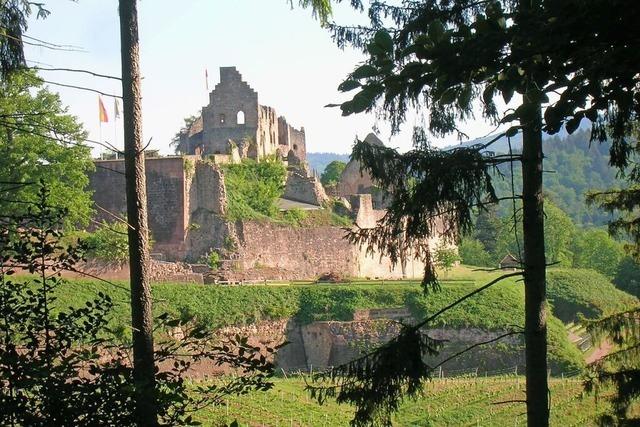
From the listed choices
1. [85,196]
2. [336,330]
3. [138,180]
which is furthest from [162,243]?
[138,180]

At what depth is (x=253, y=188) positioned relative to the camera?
4162 cm

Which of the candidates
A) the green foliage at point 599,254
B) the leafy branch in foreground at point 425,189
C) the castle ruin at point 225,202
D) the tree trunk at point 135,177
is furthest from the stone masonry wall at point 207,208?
the green foliage at point 599,254

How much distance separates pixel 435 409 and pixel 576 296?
2126 centimetres

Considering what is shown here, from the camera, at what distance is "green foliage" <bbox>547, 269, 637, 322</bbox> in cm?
4412

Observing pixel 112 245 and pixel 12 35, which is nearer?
pixel 12 35

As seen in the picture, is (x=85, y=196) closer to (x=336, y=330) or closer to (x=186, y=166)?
(x=186, y=166)

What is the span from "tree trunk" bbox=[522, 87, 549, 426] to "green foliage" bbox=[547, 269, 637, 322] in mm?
35138

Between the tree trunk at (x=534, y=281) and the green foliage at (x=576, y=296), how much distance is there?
35138mm

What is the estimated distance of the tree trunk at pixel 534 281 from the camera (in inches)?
337

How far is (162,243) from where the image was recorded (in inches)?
1484

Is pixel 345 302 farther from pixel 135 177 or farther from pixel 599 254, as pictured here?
pixel 599 254

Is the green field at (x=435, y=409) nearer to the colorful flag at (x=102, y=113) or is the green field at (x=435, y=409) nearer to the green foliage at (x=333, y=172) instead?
the colorful flag at (x=102, y=113)

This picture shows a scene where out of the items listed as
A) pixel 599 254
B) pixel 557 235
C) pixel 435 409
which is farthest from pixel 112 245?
pixel 599 254

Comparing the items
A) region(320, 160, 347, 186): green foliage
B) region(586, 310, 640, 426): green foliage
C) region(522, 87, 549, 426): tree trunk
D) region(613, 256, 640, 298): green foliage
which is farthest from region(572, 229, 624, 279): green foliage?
region(522, 87, 549, 426): tree trunk
